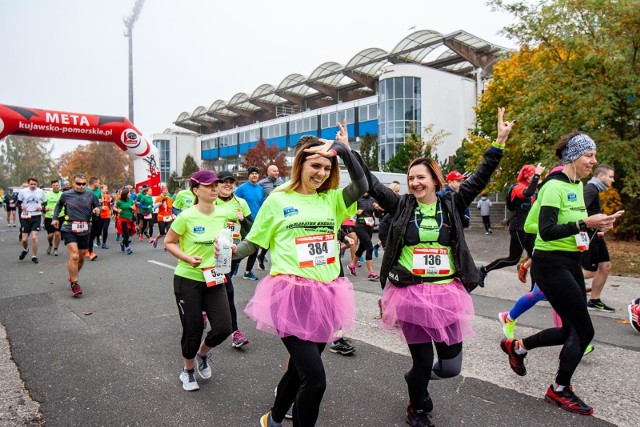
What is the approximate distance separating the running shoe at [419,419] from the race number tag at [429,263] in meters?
0.96

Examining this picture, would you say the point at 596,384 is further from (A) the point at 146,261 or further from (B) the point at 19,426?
(A) the point at 146,261

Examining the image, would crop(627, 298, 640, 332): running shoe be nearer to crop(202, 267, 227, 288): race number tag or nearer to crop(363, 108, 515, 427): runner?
crop(363, 108, 515, 427): runner

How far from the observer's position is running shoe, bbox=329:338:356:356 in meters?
4.65

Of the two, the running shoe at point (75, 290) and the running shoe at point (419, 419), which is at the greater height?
the running shoe at point (75, 290)

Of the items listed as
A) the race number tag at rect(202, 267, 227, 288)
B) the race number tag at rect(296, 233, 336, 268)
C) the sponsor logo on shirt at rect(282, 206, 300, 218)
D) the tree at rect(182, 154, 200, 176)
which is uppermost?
the tree at rect(182, 154, 200, 176)

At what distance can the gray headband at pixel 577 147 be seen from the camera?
141 inches

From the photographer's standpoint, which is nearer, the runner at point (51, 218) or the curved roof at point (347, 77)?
the runner at point (51, 218)

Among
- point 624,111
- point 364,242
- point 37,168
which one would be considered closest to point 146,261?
point 364,242

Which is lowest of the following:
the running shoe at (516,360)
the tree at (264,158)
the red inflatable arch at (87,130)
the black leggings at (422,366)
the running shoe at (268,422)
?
the running shoe at (268,422)

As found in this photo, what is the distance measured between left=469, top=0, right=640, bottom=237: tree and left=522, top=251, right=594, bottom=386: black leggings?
11259 millimetres

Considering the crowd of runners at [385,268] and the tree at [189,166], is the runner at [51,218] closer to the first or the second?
the crowd of runners at [385,268]

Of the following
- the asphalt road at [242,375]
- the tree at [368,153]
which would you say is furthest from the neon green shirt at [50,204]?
the tree at [368,153]

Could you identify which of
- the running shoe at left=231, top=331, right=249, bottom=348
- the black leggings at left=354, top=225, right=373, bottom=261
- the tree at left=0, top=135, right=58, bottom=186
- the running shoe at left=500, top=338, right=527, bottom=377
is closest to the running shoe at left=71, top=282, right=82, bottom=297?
the running shoe at left=231, top=331, right=249, bottom=348

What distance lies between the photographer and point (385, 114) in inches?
1730
